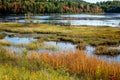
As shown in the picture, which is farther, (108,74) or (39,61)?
(39,61)

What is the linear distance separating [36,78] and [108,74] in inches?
252

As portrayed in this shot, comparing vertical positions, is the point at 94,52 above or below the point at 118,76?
below

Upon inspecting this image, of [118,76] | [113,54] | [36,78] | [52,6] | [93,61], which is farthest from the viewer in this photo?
[52,6]

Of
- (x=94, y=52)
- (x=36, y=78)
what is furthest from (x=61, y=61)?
(x=94, y=52)

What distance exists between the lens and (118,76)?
1750 centimetres

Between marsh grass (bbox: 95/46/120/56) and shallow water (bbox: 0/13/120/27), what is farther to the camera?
shallow water (bbox: 0/13/120/27)

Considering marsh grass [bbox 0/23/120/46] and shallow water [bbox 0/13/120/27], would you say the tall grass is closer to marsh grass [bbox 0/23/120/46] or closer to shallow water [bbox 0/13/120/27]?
marsh grass [bbox 0/23/120/46]

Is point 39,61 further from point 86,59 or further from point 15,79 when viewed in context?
point 15,79

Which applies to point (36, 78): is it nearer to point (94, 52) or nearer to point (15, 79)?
point (15, 79)

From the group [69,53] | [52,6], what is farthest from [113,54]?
[52,6]

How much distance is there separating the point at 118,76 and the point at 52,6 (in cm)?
17326

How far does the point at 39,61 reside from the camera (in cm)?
1981

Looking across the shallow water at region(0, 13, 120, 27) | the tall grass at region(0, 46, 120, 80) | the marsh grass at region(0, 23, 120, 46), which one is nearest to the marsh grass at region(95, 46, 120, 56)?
the marsh grass at region(0, 23, 120, 46)

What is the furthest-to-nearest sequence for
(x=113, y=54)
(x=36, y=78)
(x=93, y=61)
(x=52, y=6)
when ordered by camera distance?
(x=52, y=6)
(x=113, y=54)
(x=93, y=61)
(x=36, y=78)
